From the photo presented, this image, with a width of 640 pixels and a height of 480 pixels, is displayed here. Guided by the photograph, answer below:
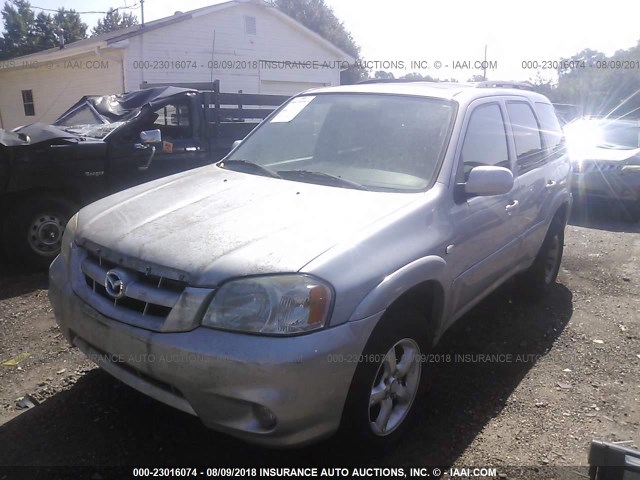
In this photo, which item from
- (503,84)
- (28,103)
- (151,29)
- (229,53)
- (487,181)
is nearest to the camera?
(487,181)

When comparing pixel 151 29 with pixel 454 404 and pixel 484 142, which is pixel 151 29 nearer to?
pixel 484 142

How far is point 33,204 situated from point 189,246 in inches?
146

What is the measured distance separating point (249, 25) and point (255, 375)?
1760 centimetres

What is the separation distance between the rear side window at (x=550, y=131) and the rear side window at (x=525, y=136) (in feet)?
0.62

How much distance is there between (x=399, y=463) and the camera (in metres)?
2.71

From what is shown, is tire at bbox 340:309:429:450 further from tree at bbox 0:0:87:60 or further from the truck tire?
tree at bbox 0:0:87:60

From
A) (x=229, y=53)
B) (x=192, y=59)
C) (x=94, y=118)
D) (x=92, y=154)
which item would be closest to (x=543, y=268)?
(x=92, y=154)

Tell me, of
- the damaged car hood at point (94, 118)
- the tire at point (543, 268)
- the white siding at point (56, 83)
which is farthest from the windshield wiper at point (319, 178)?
the white siding at point (56, 83)

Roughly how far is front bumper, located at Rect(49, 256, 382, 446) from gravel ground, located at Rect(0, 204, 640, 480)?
1.66 ft

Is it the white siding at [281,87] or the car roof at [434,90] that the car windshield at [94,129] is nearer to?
the car roof at [434,90]

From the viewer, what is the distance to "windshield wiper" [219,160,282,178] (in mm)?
3434

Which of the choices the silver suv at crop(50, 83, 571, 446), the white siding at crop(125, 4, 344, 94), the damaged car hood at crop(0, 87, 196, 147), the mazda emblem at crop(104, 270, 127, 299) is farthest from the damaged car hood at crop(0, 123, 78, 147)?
the white siding at crop(125, 4, 344, 94)

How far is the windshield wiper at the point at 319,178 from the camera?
3102 mm

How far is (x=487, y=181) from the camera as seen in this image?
3.02m
